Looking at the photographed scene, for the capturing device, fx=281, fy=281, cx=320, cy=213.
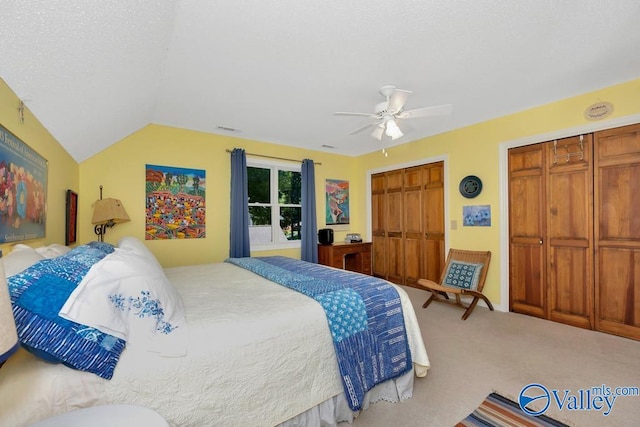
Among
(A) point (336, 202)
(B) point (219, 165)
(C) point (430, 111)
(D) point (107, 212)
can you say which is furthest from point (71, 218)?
(A) point (336, 202)

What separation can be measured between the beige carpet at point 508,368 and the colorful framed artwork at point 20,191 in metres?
2.28

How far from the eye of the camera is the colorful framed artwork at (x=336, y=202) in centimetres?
534

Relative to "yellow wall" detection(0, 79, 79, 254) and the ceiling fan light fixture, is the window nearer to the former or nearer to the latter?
"yellow wall" detection(0, 79, 79, 254)

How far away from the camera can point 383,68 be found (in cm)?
241

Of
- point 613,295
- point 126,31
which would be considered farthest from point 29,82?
point 613,295

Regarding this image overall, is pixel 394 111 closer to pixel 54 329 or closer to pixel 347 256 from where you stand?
pixel 54 329

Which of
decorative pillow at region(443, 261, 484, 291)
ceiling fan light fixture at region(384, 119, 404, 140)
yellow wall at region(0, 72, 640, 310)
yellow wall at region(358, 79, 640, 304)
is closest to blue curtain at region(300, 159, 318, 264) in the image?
yellow wall at region(0, 72, 640, 310)

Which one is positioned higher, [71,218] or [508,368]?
[71,218]

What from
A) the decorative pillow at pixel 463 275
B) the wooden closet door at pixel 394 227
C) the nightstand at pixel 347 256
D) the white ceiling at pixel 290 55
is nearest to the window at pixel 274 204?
the nightstand at pixel 347 256

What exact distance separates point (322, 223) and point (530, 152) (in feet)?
10.7

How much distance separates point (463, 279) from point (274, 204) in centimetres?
303

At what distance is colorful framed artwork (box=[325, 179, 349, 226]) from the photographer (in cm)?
534

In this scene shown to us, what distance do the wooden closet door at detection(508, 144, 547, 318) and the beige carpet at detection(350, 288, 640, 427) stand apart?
0.29 metres

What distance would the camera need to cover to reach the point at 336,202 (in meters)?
5.46
